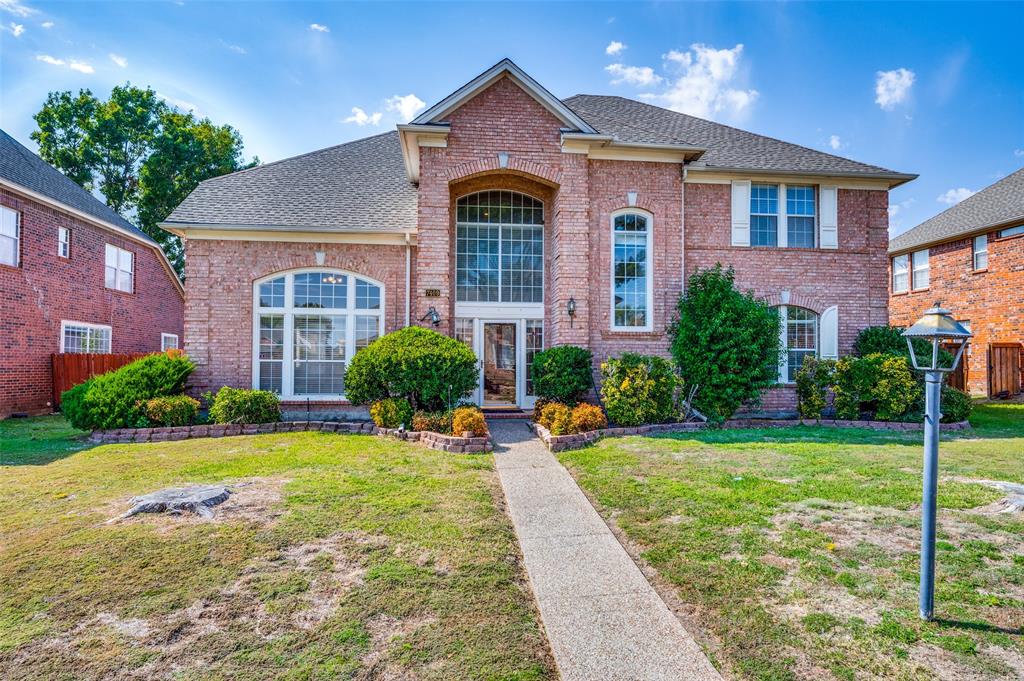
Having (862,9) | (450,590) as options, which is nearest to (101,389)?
(450,590)

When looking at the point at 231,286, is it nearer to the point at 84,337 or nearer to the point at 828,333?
the point at 84,337

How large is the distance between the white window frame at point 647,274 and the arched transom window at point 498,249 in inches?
65.5

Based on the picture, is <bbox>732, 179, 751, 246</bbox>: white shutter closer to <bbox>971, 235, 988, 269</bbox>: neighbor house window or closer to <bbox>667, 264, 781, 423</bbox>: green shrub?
<bbox>667, 264, 781, 423</bbox>: green shrub

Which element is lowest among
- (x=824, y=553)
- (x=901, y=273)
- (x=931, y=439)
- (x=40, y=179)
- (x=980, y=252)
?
(x=824, y=553)

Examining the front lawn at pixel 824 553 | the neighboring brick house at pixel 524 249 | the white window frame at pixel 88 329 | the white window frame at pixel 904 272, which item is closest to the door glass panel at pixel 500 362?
the neighboring brick house at pixel 524 249

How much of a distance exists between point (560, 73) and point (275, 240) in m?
8.48

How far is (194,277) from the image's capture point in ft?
36.9

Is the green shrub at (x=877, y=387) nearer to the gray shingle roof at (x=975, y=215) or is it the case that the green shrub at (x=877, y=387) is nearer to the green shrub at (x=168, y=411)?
the gray shingle roof at (x=975, y=215)

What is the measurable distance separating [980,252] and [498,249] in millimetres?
17263

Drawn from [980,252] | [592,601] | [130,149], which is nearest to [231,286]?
[592,601]

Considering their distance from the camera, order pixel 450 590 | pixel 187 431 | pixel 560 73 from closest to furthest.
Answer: pixel 450 590, pixel 187 431, pixel 560 73

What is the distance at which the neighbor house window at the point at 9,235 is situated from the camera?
39.9ft

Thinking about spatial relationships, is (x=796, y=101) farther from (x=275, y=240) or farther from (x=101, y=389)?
(x=101, y=389)

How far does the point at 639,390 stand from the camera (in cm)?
915
